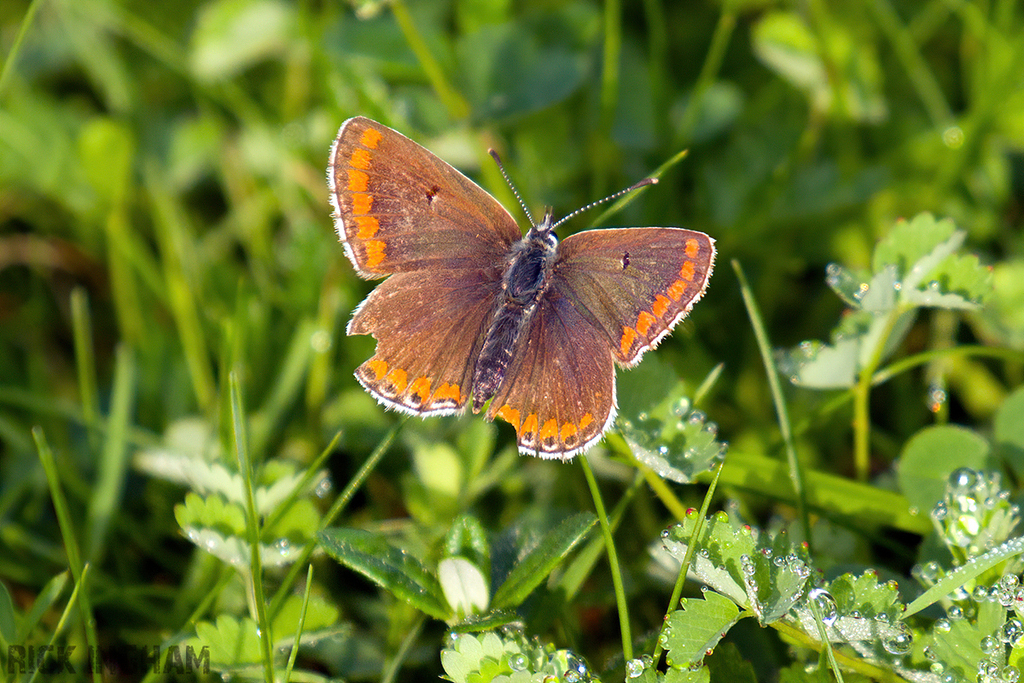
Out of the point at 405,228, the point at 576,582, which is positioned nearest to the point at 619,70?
the point at 405,228

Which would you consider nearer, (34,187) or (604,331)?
(604,331)

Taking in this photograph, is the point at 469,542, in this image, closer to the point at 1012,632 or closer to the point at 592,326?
the point at 592,326

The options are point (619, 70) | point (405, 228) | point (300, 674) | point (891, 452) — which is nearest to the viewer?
point (300, 674)

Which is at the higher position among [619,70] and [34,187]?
[619,70]

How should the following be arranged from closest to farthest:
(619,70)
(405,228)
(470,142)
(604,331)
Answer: (604,331) < (405,228) < (470,142) < (619,70)

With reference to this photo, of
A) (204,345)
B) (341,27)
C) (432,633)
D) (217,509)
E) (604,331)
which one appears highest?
(341,27)

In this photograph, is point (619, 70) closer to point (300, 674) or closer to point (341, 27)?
point (341, 27)

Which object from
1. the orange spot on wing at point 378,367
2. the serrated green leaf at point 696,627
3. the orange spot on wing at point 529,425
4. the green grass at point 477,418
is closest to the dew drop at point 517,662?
the green grass at point 477,418
